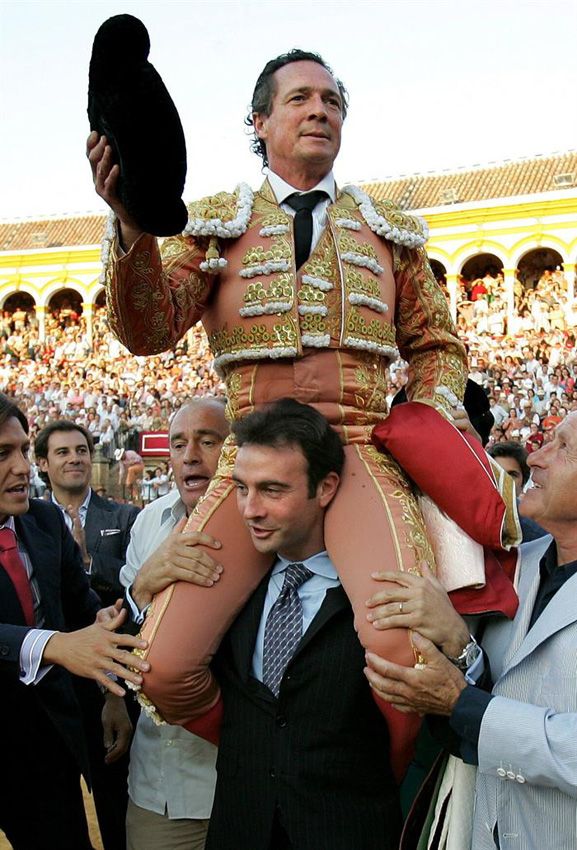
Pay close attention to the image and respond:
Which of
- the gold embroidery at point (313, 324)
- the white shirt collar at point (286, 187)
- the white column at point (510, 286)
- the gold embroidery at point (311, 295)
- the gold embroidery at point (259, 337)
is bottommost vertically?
the gold embroidery at point (259, 337)

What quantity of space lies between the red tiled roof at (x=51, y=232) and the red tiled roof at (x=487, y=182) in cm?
948

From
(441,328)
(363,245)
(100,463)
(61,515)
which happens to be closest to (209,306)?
(363,245)

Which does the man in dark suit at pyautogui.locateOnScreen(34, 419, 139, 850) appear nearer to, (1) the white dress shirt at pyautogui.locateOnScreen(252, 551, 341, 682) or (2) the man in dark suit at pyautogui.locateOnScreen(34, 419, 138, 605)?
(2) the man in dark suit at pyautogui.locateOnScreen(34, 419, 138, 605)

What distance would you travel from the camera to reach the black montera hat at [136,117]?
1967 mm

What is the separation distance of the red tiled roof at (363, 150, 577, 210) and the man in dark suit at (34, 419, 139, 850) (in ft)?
72.6

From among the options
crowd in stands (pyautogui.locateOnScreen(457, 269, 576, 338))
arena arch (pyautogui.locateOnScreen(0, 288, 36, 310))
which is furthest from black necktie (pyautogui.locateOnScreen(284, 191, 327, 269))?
arena arch (pyautogui.locateOnScreen(0, 288, 36, 310))

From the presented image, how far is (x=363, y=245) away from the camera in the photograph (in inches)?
107

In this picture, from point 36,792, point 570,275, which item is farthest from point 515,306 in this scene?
point 36,792

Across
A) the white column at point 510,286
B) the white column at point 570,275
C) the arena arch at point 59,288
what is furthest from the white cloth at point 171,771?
the arena arch at point 59,288

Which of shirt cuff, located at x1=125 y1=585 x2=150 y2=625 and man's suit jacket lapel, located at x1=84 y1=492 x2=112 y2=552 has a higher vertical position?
man's suit jacket lapel, located at x1=84 y1=492 x2=112 y2=552

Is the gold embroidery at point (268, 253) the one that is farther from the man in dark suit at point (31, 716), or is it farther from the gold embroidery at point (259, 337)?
the man in dark suit at point (31, 716)

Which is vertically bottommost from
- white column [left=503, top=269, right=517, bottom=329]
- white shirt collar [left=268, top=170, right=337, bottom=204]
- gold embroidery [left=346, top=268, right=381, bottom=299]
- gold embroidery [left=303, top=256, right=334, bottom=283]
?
gold embroidery [left=346, top=268, right=381, bottom=299]

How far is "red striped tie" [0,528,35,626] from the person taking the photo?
9.56 feet

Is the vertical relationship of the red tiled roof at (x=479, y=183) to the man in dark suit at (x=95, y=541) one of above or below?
above
